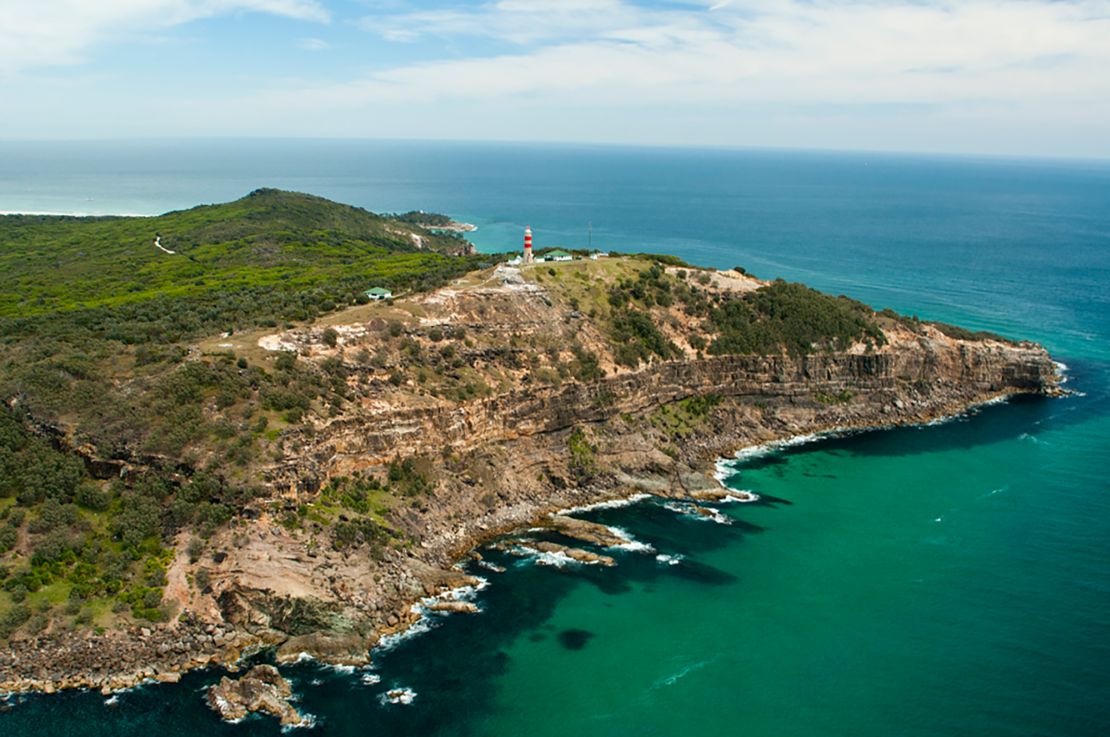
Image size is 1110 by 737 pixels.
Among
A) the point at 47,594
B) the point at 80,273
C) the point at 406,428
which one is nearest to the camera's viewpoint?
the point at 47,594

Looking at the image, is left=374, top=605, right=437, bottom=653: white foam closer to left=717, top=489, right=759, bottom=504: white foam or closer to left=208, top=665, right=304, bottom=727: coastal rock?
left=208, top=665, right=304, bottom=727: coastal rock

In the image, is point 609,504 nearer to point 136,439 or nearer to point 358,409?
point 358,409

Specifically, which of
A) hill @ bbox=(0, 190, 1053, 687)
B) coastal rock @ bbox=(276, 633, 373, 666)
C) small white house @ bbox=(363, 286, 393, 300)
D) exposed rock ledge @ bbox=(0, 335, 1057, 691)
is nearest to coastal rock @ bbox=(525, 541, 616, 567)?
exposed rock ledge @ bbox=(0, 335, 1057, 691)

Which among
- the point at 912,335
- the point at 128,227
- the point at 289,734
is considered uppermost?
the point at 128,227

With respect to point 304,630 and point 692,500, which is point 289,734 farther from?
point 692,500

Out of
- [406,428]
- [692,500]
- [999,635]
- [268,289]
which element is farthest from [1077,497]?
[268,289]

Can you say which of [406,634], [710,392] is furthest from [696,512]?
[406,634]
